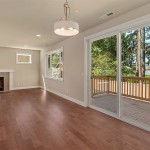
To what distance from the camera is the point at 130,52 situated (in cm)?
339

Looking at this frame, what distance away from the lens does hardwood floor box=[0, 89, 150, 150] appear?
7.16 feet

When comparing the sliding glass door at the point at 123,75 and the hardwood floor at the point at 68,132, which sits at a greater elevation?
the sliding glass door at the point at 123,75

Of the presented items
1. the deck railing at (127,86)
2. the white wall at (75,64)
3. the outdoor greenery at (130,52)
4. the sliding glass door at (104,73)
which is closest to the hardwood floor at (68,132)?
the sliding glass door at (104,73)

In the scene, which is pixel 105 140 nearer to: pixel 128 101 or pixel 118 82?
pixel 118 82

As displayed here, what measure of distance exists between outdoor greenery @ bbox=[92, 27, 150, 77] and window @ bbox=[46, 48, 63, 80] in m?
2.61

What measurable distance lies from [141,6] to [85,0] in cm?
115

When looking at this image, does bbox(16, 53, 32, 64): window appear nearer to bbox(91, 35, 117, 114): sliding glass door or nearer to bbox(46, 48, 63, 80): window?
bbox(46, 48, 63, 80): window

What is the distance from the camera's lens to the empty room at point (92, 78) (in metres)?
2.34

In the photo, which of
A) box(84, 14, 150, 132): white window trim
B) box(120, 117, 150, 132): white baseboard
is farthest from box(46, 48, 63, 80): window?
box(120, 117, 150, 132): white baseboard

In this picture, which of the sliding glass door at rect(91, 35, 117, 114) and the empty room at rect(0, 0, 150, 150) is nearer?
the empty room at rect(0, 0, 150, 150)

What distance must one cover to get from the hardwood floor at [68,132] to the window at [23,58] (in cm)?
467

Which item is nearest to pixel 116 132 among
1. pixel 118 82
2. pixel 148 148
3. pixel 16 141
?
pixel 148 148

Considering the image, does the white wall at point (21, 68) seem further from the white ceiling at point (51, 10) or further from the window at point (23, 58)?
the white ceiling at point (51, 10)

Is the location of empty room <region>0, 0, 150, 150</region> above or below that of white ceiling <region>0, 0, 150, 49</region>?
below
